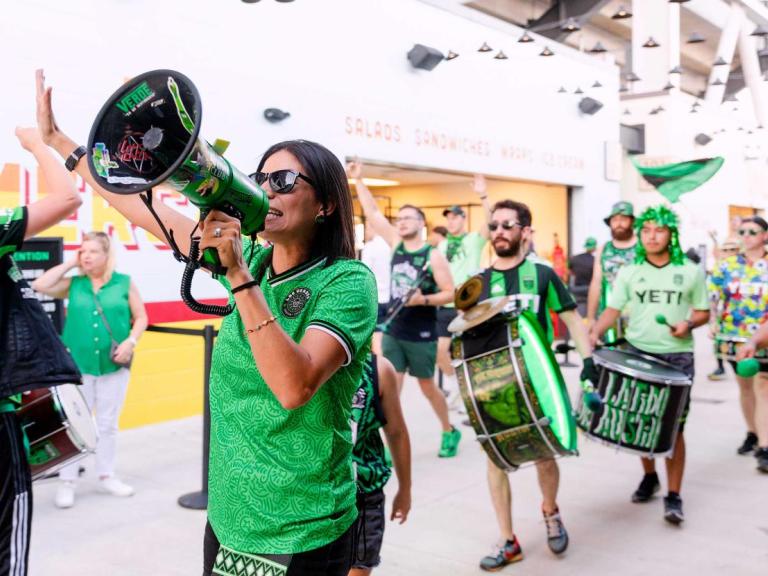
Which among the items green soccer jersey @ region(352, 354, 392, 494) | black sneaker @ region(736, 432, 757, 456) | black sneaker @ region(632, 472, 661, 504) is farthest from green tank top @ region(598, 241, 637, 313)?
green soccer jersey @ region(352, 354, 392, 494)

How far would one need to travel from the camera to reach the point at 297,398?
1.60 meters

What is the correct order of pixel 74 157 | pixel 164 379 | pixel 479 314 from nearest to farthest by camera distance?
1. pixel 74 157
2. pixel 479 314
3. pixel 164 379

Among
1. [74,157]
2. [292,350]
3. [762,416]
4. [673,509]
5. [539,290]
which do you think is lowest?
[673,509]

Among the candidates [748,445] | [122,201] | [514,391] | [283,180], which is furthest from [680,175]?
[283,180]

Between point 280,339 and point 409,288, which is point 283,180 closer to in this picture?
point 280,339

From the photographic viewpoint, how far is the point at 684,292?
5.05 metres

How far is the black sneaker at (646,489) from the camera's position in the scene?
5172 mm

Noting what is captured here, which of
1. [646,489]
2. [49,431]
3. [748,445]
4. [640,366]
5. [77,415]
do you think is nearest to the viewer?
[49,431]

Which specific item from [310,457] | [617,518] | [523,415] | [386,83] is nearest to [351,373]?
[310,457]

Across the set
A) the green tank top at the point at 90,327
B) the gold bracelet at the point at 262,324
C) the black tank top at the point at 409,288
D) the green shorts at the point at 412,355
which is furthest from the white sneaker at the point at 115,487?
the gold bracelet at the point at 262,324

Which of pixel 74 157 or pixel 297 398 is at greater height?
pixel 74 157

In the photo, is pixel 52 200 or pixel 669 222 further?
pixel 669 222

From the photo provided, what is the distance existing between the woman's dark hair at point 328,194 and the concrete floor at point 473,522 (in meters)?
2.65

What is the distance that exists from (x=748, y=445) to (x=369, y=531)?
473cm
